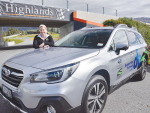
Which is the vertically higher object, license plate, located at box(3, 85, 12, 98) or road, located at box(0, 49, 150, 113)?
license plate, located at box(3, 85, 12, 98)

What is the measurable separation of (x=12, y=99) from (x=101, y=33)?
2280 mm

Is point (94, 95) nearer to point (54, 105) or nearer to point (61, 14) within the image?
point (54, 105)

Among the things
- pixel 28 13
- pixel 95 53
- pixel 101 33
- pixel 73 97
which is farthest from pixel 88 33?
pixel 28 13

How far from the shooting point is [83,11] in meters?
20.1

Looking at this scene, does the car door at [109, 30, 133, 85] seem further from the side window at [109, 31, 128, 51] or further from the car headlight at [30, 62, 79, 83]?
the car headlight at [30, 62, 79, 83]

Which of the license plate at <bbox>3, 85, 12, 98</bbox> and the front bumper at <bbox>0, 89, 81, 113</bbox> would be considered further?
the license plate at <bbox>3, 85, 12, 98</bbox>

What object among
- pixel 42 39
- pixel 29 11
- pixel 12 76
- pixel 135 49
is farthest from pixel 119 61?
pixel 29 11

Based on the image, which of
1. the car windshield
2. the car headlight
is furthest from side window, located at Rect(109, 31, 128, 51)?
the car headlight

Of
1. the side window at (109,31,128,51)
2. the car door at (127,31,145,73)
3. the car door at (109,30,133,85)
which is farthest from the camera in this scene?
the car door at (127,31,145,73)

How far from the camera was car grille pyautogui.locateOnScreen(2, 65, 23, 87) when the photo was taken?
78.5 inches

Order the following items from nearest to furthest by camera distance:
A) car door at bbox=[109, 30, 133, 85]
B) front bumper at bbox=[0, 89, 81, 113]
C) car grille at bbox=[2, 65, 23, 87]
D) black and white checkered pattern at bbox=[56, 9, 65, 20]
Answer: front bumper at bbox=[0, 89, 81, 113]
car grille at bbox=[2, 65, 23, 87]
car door at bbox=[109, 30, 133, 85]
black and white checkered pattern at bbox=[56, 9, 65, 20]

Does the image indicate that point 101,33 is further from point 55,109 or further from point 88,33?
point 55,109

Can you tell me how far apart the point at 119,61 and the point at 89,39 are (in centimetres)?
87

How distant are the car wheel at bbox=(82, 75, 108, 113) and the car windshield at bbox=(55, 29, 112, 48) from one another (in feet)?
2.65
